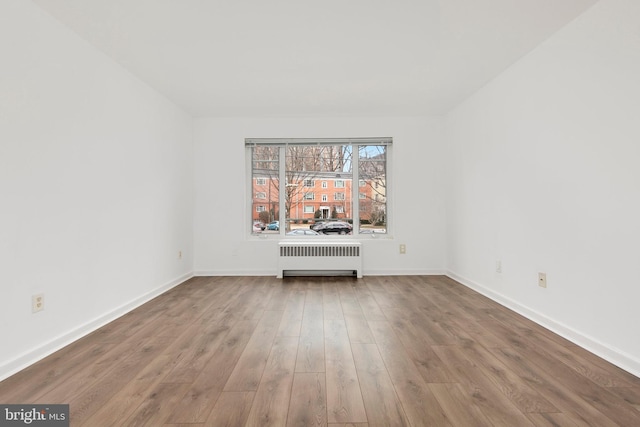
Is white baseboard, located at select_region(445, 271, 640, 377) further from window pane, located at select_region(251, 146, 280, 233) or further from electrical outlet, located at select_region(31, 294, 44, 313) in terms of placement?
electrical outlet, located at select_region(31, 294, 44, 313)

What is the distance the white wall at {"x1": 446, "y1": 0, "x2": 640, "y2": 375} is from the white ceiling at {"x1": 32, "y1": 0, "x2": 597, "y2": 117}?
0.88 feet

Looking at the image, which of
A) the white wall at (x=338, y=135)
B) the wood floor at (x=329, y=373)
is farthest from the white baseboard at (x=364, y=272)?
the wood floor at (x=329, y=373)

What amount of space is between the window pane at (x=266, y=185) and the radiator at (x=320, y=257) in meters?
0.53

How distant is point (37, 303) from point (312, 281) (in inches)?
107

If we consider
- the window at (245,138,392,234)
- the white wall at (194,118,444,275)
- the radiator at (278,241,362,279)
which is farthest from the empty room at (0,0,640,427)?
the window at (245,138,392,234)

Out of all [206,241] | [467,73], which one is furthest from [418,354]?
[206,241]

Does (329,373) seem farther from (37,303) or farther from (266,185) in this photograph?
(266,185)

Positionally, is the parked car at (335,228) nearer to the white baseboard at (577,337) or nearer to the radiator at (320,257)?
the radiator at (320,257)

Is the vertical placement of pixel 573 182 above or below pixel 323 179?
below

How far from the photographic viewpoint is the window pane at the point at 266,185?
15.0 ft

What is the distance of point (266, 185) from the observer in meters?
4.59

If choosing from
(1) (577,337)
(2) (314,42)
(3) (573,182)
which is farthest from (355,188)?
(1) (577,337)

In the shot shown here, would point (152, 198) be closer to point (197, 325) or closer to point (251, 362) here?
point (197, 325)

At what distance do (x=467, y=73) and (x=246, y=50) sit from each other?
2.11 metres
